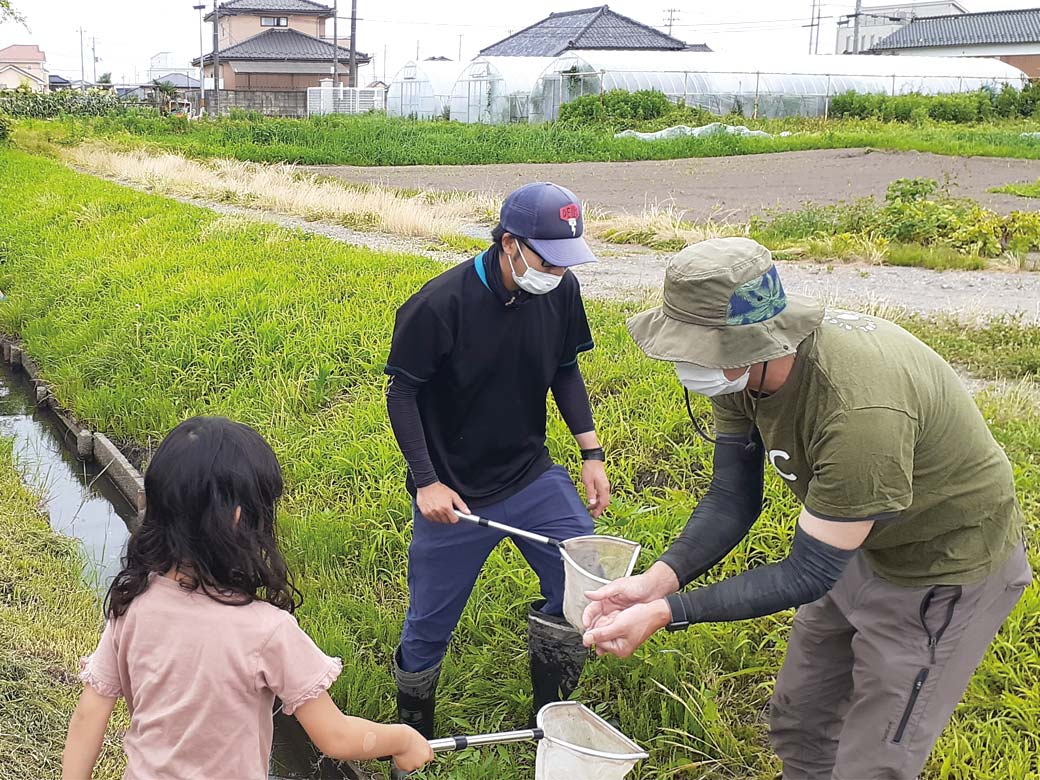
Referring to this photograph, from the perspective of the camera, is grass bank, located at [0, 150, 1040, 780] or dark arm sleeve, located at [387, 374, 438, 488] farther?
grass bank, located at [0, 150, 1040, 780]

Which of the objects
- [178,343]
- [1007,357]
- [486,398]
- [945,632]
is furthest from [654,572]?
[178,343]

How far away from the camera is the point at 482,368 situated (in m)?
2.97

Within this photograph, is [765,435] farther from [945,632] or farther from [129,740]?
[129,740]

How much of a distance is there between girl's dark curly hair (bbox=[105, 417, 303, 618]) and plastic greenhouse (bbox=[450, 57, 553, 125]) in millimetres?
32090

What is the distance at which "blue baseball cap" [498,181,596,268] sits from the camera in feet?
9.34

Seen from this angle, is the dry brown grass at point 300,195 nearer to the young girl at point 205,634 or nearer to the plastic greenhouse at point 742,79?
the young girl at point 205,634

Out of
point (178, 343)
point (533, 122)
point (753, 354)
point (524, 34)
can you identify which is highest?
point (524, 34)

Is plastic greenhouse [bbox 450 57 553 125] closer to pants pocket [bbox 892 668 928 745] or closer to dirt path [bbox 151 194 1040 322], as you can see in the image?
dirt path [bbox 151 194 1040 322]

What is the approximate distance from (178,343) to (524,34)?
150 feet

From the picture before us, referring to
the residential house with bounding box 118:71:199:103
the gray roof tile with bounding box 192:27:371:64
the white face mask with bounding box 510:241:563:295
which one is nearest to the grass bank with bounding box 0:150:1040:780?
the white face mask with bounding box 510:241:563:295

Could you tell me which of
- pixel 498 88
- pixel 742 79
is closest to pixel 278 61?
pixel 498 88

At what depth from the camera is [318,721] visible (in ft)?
6.48

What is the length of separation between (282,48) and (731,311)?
192 feet

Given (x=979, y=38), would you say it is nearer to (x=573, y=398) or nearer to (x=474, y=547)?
(x=573, y=398)
